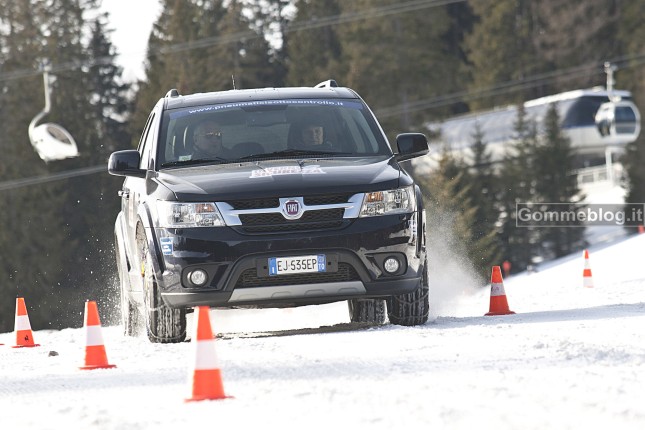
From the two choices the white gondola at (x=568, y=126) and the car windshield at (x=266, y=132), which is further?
the white gondola at (x=568, y=126)

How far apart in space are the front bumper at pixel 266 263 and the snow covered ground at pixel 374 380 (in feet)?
1.06

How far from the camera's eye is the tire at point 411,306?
10516 millimetres

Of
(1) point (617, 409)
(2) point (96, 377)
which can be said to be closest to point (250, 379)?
(2) point (96, 377)

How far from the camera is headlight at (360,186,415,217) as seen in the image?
32.8 ft

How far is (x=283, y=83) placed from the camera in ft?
358

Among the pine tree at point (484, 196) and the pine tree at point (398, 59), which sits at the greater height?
the pine tree at point (398, 59)

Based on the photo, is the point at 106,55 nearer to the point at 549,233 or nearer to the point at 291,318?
the point at 549,233

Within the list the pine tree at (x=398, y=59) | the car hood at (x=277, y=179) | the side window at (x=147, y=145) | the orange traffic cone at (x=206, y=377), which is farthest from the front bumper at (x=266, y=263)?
the pine tree at (x=398, y=59)

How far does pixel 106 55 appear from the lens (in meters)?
95.2

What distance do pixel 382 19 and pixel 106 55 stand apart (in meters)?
19.6

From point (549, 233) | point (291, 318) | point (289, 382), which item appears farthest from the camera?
point (549, 233)

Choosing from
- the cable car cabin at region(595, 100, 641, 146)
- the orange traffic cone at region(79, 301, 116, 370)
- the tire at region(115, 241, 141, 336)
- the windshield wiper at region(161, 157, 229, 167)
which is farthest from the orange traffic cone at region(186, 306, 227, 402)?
the cable car cabin at region(595, 100, 641, 146)

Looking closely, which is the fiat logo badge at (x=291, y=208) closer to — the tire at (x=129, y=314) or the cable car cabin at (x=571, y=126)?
the tire at (x=129, y=314)

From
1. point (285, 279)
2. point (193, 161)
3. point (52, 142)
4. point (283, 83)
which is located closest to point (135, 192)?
point (193, 161)
